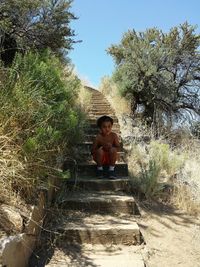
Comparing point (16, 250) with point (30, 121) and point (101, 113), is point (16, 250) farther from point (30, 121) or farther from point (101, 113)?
point (101, 113)

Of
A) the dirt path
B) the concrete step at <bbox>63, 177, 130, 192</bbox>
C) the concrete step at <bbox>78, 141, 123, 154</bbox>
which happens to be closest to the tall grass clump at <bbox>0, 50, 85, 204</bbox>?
the concrete step at <bbox>63, 177, 130, 192</bbox>

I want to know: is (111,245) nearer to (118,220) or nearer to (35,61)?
(118,220)

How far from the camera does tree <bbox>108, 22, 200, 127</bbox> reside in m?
12.4

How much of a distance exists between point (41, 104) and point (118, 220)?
186 centimetres

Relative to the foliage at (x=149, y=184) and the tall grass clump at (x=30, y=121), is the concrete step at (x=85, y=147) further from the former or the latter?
the tall grass clump at (x=30, y=121)

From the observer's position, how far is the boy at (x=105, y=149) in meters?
6.63

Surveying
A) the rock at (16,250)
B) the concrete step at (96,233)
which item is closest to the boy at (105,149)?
the concrete step at (96,233)

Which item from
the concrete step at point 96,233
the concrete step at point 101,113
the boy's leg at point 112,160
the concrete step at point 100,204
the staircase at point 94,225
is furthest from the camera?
the concrete step at point 101,113

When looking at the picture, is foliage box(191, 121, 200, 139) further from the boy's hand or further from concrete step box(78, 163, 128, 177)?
the boy's hand

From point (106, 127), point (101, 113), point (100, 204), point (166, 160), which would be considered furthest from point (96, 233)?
point (101, 113)

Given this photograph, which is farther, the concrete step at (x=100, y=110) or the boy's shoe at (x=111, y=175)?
the concrete step at (x=100, y=110)

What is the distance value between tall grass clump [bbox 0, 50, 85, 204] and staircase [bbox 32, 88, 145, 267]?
0.67 metres

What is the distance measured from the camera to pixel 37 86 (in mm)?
5227

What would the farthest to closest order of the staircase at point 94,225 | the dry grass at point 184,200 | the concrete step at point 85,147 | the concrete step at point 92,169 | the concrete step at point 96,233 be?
1. the concrete step at point 85,147
2. the concrete step at point 92,169
3. the dry grass at point 184,200
4. the concrete step at point 96,233
5. the staircase at point 94,225
